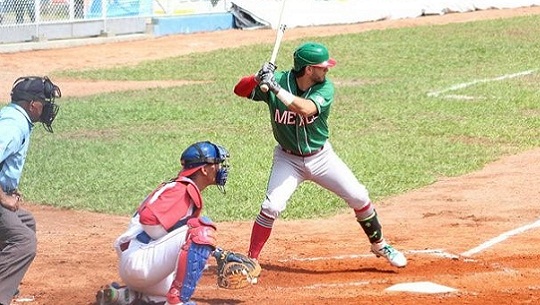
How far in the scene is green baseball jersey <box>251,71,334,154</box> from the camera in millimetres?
9094

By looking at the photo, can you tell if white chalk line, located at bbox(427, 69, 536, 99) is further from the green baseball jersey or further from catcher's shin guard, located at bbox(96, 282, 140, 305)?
catcher's shin guard, located at bbox(96, 282, 140, 305)

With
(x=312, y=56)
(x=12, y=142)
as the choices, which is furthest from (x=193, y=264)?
(x=312, y=56)

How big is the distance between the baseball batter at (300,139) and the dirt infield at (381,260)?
647 mm

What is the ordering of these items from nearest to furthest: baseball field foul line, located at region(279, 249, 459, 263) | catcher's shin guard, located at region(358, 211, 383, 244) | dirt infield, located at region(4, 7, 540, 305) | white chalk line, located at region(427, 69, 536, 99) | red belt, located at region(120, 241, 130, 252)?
→ red belt, located at region(120, 241, 130, 252) < dirt infield, located at region(4, 7, 540, 305) < catcher's shin guard, located at region(358, 211, 383, 244) < baseball field foul line, located at region(279, 249, 459, 263) < white chalk line, located at region(427, 69, 536, 99)

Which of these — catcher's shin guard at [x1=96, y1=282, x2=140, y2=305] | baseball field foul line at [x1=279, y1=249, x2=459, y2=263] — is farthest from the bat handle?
catcher's shin guard at [x1=96, y1=282, x2=140, y2=305]

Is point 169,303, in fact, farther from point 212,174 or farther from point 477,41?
point 477,41

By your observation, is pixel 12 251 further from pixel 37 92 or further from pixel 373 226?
pixel 373 226

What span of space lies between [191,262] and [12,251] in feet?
5.60

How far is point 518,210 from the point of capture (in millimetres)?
12008

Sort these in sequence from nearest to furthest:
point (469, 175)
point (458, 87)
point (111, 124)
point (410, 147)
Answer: point (469, 175) < point (410, 147) < point (111, 124) < point (458, 87)

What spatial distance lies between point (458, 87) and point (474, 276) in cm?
1226

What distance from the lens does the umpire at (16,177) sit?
7715 mm

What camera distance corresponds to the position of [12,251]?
25.7ft

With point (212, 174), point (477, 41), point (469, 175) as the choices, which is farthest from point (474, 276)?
point (477, 41)
